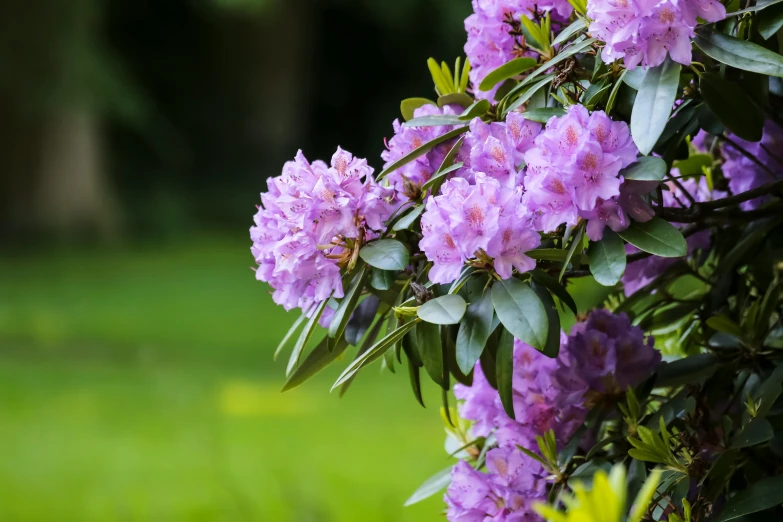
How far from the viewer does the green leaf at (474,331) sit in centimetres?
67

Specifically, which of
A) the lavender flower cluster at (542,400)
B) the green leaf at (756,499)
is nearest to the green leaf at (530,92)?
the lavender flower cluster at (542,400)

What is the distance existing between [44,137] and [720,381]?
631cm

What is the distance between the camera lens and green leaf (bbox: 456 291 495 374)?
67 centimetres

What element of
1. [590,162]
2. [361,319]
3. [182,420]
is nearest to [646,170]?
[590,162]

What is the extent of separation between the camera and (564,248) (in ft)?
2.33

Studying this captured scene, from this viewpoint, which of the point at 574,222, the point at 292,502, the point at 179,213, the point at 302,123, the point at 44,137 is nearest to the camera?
the point at 574,222

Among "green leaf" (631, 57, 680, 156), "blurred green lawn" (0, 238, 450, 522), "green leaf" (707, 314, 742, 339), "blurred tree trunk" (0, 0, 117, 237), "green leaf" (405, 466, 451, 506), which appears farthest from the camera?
"blurred tree trunk" (0, 0, 117, 237)

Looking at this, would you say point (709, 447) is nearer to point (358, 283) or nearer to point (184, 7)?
point (358, 283)

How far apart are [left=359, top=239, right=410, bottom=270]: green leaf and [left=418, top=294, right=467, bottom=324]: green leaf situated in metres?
0.05

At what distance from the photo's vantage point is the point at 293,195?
0.74 metres

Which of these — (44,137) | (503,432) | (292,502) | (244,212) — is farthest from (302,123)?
(503,432)

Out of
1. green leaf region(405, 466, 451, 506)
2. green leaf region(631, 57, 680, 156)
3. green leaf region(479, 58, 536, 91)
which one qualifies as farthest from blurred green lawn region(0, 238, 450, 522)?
green leaf region(631, 57, 680, 156)

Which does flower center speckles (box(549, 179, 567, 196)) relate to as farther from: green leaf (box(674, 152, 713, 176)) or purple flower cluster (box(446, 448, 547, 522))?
green leaf (box(674, 152, 713, 176))

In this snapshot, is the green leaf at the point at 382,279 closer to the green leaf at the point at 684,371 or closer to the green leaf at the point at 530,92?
the green leaf at the point at 530,92
